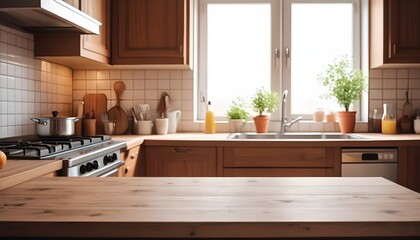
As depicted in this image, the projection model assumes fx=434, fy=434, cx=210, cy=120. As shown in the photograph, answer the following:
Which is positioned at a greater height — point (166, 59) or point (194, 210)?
point (166, 59)

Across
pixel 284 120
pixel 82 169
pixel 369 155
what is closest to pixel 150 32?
pixel 284 120

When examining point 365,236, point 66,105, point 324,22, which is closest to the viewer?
point 365,236

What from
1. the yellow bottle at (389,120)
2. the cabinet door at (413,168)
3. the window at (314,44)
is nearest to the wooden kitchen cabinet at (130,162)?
the window at (314,44)

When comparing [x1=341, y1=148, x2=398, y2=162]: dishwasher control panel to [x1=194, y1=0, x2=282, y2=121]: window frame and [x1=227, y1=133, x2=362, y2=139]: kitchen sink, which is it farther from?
[x1=194, y1=0, x2=282, y2=121]: window frame

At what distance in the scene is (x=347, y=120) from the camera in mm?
3367

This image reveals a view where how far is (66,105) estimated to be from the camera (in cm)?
339

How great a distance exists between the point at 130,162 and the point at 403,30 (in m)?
2.17

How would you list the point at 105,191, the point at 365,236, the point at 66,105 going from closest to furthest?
the point at 365,236, the point at 105,191, the point at 66,105

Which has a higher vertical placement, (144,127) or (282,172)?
(144,127)

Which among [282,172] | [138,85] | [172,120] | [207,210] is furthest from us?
[138,85]

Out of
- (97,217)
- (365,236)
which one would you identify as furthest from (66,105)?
(365,236)

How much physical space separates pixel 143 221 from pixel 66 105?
275 cm

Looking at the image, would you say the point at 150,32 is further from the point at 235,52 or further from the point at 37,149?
the point at 37,149

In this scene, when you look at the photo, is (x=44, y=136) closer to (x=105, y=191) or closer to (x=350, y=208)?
(x=105, y=191)
